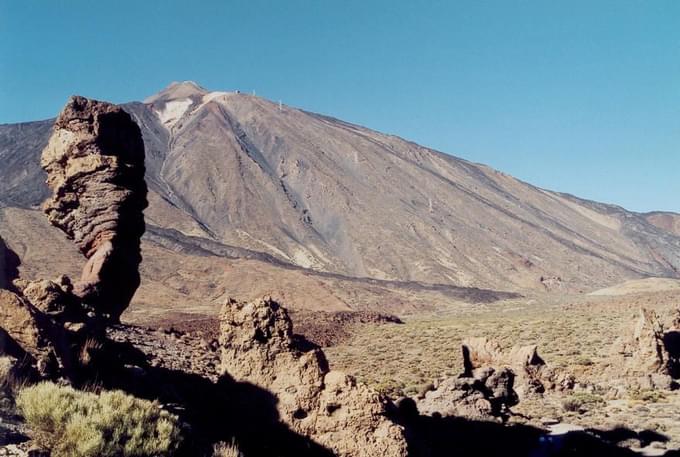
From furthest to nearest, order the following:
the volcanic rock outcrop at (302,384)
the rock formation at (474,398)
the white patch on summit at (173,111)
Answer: the white patch on summit at (173,111), the rock formation at (474,398), the volcanic rock outcrop at (302,384)

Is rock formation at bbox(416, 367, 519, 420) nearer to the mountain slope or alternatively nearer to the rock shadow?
the rock shadow

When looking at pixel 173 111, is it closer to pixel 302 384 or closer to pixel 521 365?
pixel 521 365

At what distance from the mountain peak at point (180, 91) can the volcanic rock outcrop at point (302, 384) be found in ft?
494

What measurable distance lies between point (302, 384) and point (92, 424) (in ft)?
10.2

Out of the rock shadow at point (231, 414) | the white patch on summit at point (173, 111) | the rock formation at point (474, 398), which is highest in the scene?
the white patch on summit at point (173, 111)

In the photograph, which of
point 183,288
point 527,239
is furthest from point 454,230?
point 183,288

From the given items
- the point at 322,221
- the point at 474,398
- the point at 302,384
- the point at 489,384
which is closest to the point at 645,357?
the point at 489,384

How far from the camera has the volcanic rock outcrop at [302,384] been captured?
22.6ft

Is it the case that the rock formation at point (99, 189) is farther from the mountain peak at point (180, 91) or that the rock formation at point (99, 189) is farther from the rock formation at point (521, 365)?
the mountain peak at point (180, 91)

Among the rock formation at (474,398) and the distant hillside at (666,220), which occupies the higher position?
the distant hillside at (666,220)

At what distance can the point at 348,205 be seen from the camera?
9456 centimetres

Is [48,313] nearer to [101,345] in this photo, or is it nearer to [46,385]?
[101,345]

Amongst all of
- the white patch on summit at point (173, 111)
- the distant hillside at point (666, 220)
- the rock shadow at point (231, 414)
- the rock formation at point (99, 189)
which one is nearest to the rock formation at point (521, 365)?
the rock shadow at point (231, 414)

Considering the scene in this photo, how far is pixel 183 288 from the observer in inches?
2052
